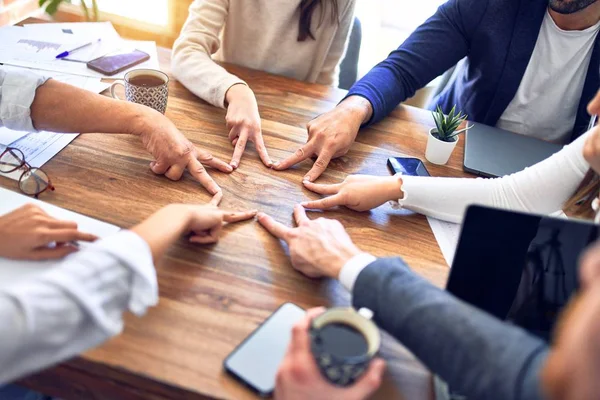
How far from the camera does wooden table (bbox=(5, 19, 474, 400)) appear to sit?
67cm

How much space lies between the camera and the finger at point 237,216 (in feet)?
3.02

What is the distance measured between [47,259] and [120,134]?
434 mm

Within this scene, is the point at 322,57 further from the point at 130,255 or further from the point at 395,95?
the point at 130,255

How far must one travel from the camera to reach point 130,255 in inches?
26.5

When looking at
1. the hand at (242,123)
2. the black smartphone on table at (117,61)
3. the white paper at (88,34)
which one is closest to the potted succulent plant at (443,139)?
the hand at (242,123)

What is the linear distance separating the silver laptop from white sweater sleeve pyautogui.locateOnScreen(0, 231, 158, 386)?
830mm

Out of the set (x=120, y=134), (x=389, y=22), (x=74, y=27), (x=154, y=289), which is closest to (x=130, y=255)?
(x=154, y=289)

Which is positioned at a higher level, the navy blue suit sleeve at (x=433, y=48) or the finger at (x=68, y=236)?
the navy blue suit sleeve at (x=433, y=48)

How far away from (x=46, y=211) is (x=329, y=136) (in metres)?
0.60

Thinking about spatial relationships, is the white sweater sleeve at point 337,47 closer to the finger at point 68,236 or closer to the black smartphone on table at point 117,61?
the black smartphone on table at point 117,61

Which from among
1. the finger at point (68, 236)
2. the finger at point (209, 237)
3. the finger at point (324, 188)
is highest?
the finger at point (324, 188)

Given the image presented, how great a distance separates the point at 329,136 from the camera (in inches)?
44.8

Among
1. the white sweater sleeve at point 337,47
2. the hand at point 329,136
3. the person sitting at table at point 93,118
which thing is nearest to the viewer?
the person sitting at table at point 93,118

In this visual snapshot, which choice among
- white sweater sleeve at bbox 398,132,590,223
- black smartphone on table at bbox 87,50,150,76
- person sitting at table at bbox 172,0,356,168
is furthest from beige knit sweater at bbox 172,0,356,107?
white sweater sleeve at bbox 398,132,590,223
